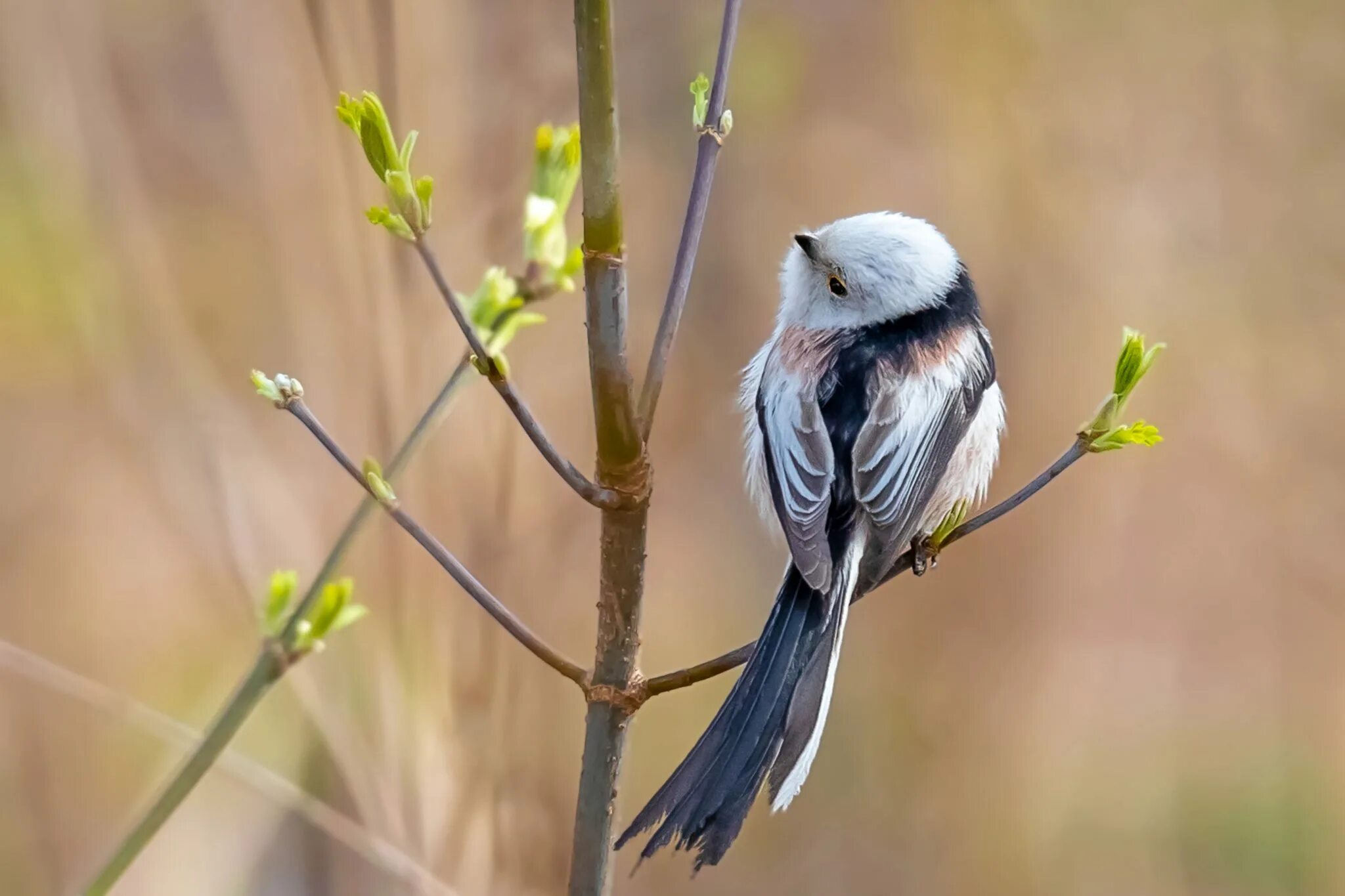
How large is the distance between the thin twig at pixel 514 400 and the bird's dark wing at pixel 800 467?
0.68 m

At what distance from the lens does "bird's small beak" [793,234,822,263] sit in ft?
7.59

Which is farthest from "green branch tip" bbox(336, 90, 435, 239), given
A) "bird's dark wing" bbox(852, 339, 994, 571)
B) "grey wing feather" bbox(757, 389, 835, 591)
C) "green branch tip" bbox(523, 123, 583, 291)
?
"bird's dark wing" bbox(852, 339, 994, 571)

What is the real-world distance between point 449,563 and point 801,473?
93cm

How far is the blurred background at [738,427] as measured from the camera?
2.46 meters

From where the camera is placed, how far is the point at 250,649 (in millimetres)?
2785

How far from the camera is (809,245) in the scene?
2326 millimetres

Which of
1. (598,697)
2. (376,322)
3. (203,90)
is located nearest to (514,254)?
(376,322)

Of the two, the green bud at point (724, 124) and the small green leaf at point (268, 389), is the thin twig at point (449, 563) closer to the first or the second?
the small green leaf at point (268, 389)

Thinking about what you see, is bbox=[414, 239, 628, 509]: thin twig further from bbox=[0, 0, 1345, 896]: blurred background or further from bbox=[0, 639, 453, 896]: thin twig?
bbox=[0, 0, 1345, 896]: blurred background

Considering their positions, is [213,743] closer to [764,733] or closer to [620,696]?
[620,696]

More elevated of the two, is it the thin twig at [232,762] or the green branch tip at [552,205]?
the green branch tip at [552,205]

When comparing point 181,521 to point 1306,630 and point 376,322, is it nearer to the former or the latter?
point 376,322

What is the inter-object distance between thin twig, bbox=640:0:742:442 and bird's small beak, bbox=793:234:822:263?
3.17 feet

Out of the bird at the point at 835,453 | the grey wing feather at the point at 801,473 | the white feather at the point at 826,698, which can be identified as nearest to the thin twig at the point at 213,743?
the bird at the point at 835,453
